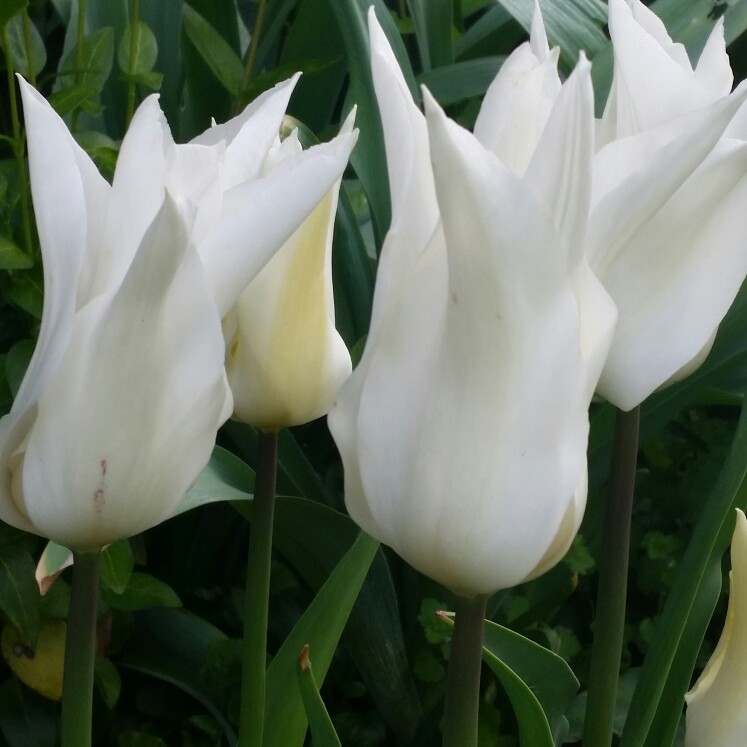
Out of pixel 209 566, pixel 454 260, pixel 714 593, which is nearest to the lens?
pixel 454 260

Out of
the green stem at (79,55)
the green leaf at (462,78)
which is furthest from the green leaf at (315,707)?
the green leaf at (462,78)

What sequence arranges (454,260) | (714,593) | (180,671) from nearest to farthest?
1. (454,260)
2. (714,593)
3. (180,671)

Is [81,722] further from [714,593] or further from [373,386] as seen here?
[714,593]

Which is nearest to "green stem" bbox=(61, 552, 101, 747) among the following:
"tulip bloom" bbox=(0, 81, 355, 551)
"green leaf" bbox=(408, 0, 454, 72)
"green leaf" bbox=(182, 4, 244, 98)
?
"tulip bloom" bbox=(0, 81, 355, 551)

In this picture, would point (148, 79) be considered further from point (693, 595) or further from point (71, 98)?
point (693, 595)

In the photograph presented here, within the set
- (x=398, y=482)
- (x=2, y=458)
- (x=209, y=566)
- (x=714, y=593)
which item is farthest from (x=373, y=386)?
(x=209, y=566)

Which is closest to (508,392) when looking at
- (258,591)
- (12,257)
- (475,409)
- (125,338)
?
(475,409)

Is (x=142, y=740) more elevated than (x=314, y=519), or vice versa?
(x=314, y=519)

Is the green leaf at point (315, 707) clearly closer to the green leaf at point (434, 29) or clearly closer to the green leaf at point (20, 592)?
the green leaf at point (20, 592)
